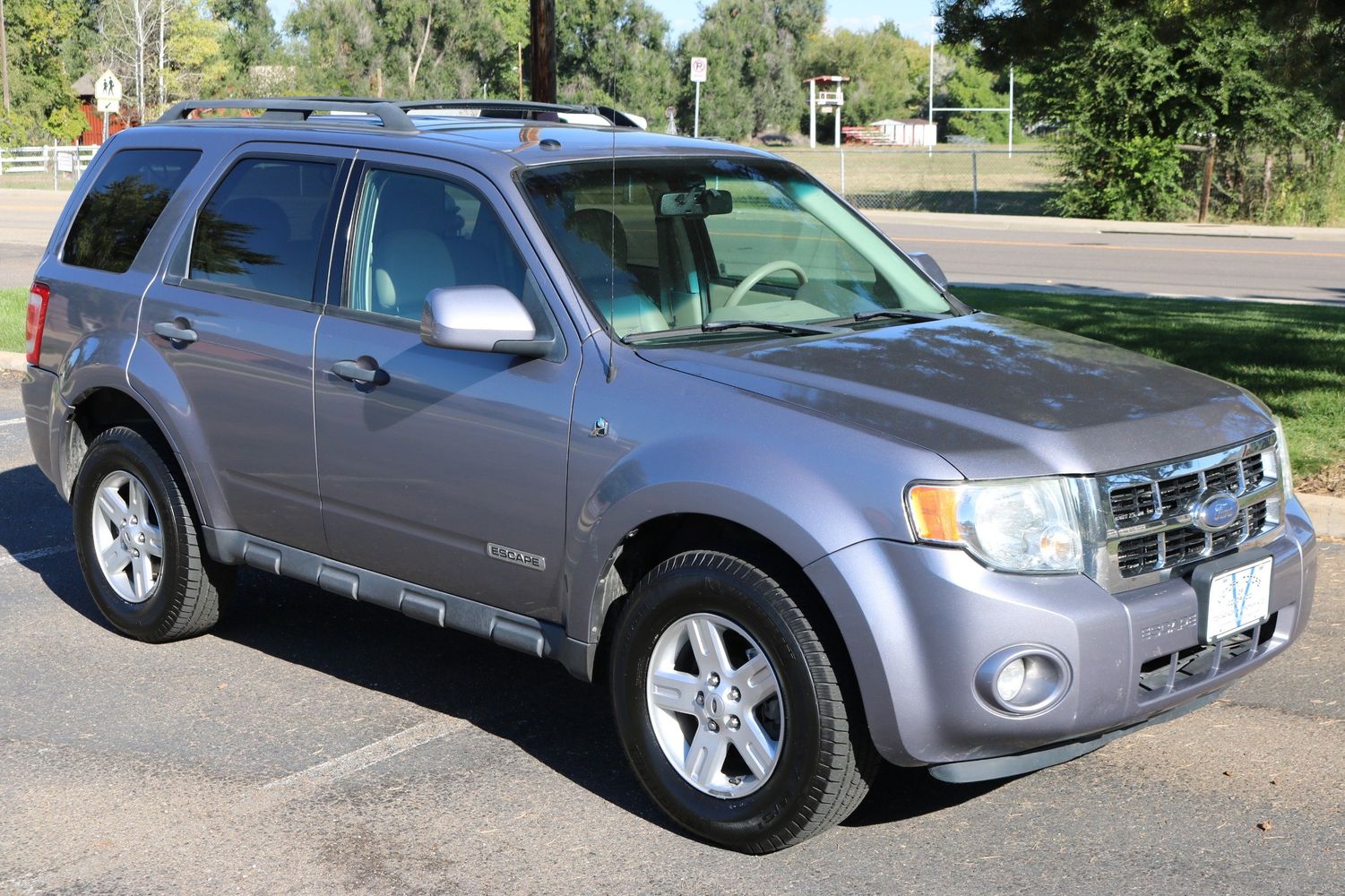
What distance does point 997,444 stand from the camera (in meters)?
3.80

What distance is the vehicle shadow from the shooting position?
4.62 m

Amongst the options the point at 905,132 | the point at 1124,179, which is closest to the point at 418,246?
the point at 1124,179

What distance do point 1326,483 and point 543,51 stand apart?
9.29 metres

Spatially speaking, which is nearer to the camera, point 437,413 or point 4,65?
point 437,413

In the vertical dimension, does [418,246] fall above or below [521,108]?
below

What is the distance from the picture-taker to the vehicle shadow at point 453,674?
4.62 m

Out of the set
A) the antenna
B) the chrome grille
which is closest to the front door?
the antenna

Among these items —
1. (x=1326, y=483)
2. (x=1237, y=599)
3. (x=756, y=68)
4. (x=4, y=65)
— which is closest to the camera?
(x=1237, y=599)

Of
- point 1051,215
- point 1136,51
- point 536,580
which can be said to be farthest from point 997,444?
point 1051,215

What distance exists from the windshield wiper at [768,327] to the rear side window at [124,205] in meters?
2.32

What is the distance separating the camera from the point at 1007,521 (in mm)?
3732

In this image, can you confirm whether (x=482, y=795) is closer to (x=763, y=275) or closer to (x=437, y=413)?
(x=437, y=413)

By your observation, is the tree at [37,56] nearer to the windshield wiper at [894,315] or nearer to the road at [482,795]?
the road at [482,795]

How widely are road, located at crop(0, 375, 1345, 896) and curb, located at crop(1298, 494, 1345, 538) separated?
1452mm
